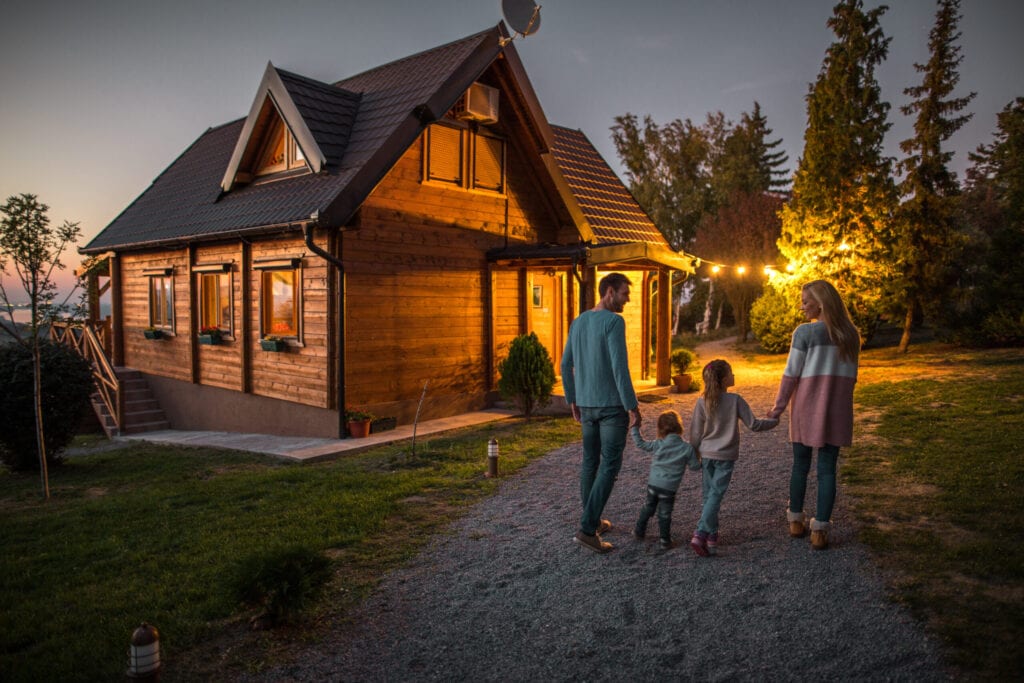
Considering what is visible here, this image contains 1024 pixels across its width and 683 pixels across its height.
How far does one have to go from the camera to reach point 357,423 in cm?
1098

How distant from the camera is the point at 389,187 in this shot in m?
11.6

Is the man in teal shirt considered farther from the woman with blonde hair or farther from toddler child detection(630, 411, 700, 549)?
the woman with blonde hair

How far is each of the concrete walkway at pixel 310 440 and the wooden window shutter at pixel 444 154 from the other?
4434mm

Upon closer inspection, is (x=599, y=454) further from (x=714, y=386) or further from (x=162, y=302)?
(x=162, y=302)

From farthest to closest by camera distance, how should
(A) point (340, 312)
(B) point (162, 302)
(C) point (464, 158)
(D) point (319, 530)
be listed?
1. (B) point (162, 302)
2. (C) point (464, 158)
3. (A) point (340, 312)
4. (D) point (319, 530)

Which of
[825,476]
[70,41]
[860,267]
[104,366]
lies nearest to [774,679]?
[825,476]

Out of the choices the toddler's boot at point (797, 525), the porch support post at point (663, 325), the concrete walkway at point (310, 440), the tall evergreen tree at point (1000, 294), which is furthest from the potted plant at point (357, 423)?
the tall evergreen tree at point (1000, 294)

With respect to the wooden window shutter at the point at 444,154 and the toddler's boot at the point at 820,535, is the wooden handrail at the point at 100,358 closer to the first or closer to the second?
the wooden window shutter at the point at 444,154

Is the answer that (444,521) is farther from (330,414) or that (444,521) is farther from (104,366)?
(104,366)

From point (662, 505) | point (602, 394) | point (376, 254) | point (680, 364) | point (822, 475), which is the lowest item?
point (662, 505)

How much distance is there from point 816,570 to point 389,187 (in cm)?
908

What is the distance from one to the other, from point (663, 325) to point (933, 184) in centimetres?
1113

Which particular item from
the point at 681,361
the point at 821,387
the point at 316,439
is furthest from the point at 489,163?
the point at 821,387

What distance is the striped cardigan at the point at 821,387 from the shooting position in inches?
198
